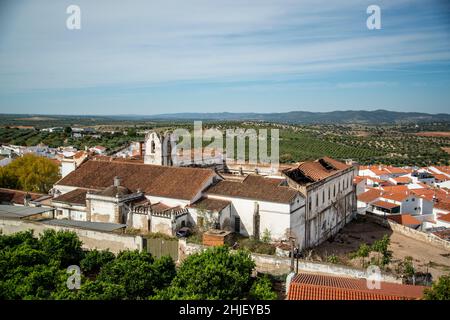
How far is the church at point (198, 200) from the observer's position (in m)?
28.6

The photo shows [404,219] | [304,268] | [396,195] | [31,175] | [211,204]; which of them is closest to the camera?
[304,268]

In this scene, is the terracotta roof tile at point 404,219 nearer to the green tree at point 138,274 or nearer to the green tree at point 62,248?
the green tree at point 138,274

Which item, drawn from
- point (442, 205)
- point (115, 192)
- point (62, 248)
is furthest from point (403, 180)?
point (62, 248)

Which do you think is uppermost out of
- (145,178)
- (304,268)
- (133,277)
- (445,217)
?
(145,178)

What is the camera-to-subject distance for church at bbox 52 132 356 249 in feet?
93.9

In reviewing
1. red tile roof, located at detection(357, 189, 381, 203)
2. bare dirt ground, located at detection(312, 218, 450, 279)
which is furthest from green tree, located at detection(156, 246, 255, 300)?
red tile roof, located at detection(357, 189, 381, 203)

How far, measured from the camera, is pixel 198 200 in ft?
99.6

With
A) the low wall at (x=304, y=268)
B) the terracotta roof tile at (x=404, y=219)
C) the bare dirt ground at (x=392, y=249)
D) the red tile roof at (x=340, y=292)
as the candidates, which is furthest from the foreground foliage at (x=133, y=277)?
the terracotta roof tile at (x=404, y=219)

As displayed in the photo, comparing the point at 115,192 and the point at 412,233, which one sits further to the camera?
the point at 412,233

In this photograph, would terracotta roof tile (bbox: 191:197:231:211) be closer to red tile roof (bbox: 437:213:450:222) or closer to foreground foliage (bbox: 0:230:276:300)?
foreground foliage (bbox: 0:230:276:300)

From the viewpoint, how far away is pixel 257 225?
29188 mm

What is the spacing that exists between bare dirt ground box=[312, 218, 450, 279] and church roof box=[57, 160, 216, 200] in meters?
10.1

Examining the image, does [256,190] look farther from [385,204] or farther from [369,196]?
[369,196]

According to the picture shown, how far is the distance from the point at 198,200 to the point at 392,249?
56.0 ft
